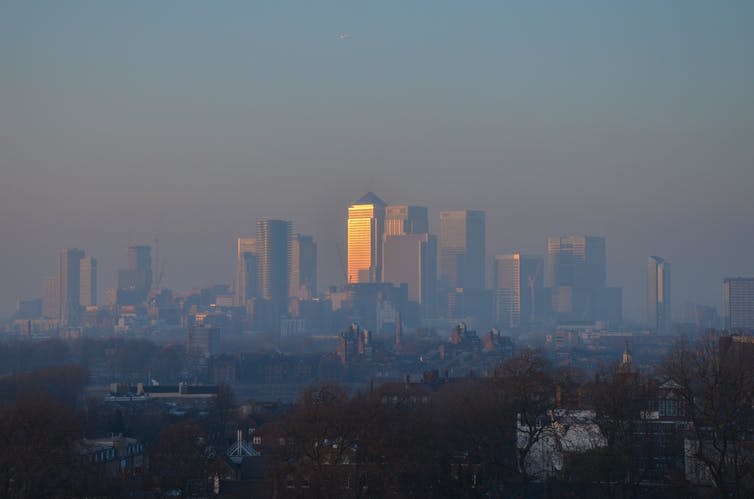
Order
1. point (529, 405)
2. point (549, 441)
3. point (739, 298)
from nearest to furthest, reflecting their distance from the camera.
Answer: point (529, 405) → point (549, 441) → point (739, 298)

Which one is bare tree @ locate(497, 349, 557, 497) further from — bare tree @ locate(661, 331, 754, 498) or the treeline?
bare tree @ locate(661, 331, 754, 498)

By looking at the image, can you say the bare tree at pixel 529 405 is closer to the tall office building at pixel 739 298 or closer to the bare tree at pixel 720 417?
the bare tree at pixel 720 417

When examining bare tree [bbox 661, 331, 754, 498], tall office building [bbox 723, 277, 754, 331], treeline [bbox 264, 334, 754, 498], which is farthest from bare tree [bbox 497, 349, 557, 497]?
tall office building [bbox 723, 277, 754, 331]

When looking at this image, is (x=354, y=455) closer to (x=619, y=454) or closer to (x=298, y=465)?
(x=298, y=465)

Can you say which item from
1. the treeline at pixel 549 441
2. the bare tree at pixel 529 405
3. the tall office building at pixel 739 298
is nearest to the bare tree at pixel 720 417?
the treeline at pixel 549 441

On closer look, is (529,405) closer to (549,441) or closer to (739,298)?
(549,441)

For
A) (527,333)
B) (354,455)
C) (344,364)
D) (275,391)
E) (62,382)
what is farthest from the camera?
(527,333)

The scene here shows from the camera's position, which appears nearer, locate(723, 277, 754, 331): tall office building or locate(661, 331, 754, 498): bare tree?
locate(661, 331, 754, 498): bare tree

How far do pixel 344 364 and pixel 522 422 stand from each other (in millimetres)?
79999

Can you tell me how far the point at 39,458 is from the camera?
95.3ft

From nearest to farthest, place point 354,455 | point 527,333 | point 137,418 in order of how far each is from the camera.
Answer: point 354,455
point 137,418
point 527,333

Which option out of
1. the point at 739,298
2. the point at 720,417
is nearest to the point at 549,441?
the point at 720,417

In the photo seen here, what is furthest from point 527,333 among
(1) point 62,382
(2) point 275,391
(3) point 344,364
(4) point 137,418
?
(4) point 137,418

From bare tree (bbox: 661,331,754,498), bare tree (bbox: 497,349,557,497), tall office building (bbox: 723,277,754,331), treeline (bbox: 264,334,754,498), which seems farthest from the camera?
tall office building (bbox: 723,277,754,331)
